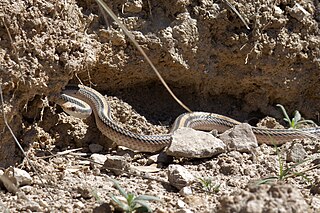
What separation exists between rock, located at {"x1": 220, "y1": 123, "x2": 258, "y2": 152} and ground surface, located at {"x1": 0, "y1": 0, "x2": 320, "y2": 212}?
3.4 inches

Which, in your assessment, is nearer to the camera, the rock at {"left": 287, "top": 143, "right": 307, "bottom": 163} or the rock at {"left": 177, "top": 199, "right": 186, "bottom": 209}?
the rock at {"left": 177, "top": 199, "right": 186, "bottom": 209}

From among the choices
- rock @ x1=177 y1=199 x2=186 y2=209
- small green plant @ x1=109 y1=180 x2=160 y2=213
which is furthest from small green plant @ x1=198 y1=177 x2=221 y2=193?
small green plant @ x1=109 y1=180 x2=160 y2=213

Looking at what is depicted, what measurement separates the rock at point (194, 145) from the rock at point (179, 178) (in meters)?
0.61

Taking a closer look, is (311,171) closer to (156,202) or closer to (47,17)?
(156,202)

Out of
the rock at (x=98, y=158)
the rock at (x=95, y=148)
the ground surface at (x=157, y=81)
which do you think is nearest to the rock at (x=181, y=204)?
the ground surface at (x=157, y=81)

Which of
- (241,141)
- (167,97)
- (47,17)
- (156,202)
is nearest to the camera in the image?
(156,202)

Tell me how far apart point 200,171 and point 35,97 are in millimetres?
1597

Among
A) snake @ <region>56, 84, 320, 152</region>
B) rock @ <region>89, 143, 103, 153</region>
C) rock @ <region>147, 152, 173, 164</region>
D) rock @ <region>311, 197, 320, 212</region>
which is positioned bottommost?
rock @ <region>89, 143, 103, 153</region>

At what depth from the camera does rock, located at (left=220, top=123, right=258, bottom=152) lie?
18.5ft

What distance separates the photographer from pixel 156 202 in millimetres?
4223

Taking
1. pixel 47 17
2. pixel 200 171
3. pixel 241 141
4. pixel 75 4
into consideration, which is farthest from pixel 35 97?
pixel 241 141

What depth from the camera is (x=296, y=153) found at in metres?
5.60

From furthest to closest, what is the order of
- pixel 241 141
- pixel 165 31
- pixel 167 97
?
1. pixel 167 97
2. pixel 165 31
3. pixel 241 141

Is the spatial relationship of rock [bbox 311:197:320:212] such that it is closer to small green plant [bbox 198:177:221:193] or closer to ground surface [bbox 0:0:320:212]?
ground surface [bbox 0:0:320:212]
